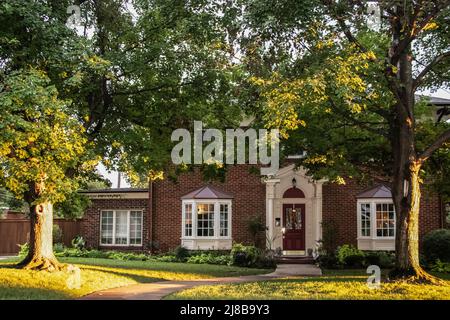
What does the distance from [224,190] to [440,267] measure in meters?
10.8

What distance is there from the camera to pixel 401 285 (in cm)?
1296

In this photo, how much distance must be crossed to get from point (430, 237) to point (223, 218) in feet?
31.6

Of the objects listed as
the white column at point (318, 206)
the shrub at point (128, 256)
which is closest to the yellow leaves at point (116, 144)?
the shrub at point (128, 256)

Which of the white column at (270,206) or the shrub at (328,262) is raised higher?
the white column at (270,206)

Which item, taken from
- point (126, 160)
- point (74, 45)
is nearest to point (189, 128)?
point (126, 160)

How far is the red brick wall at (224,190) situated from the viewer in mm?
25719

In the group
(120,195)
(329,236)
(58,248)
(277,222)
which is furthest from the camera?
(120,195)

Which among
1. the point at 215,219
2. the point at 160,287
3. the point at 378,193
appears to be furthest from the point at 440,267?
the point at 160,287

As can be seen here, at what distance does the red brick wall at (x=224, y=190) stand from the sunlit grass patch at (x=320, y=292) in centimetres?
1134

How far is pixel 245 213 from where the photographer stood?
84.5 feet

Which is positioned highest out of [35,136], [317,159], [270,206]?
[35,136]

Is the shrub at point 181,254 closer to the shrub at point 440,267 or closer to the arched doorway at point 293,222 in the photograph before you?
the arched doorway at point 293,222

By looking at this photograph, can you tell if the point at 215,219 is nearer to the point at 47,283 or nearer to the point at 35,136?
the point at 47,283

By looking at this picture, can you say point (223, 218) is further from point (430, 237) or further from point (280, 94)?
point (280, 94)
